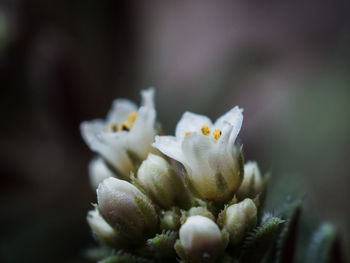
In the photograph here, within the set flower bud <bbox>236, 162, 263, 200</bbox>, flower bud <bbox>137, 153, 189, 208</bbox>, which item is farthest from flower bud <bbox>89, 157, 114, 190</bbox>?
flower bud <bbox>236, 162, 263, 200</bbox>

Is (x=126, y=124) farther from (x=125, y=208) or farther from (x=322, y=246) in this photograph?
(x=322, y=246)

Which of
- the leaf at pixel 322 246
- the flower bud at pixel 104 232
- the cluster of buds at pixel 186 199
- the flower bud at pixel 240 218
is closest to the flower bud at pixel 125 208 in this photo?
the cluster of buds at pixel 186 199

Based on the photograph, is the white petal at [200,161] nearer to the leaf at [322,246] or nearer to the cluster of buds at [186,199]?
the cluster of buds at [186,199]

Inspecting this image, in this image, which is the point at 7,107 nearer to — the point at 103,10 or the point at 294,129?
the point at 103,10

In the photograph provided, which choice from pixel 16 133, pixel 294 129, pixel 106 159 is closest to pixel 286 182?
pixel 106 159

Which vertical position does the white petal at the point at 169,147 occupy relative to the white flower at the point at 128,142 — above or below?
below

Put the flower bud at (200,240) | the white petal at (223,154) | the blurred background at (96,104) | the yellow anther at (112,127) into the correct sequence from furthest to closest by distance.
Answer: the blurred background at (96,104) < the yellow anther at (112,127) < the white petal at (223,154) < the flower bud at (200,240)

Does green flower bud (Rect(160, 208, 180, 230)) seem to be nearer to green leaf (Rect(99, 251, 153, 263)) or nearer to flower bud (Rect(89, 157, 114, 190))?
green leaf (Rect(99, 251, 153, 263))

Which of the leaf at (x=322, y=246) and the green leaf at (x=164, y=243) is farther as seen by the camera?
the leaf at (x=322, y=246)
